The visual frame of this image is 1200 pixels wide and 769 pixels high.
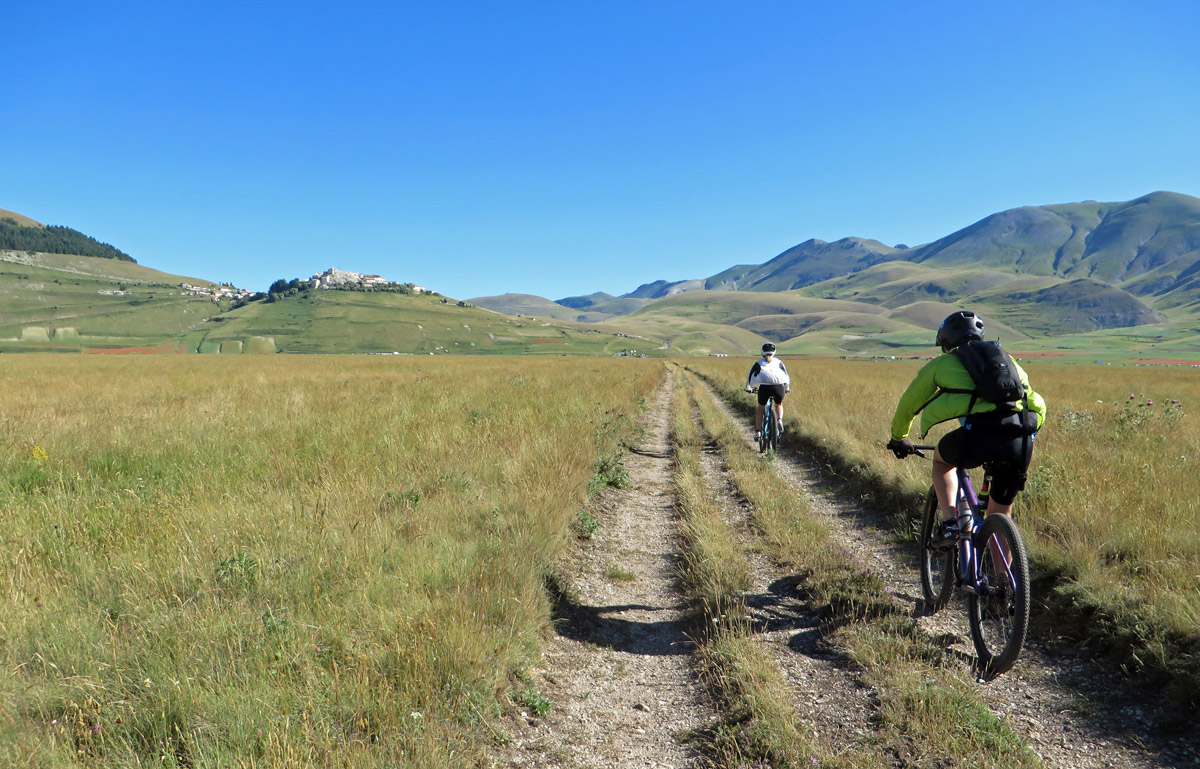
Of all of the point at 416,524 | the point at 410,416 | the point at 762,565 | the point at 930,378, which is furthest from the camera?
the point at 410,416

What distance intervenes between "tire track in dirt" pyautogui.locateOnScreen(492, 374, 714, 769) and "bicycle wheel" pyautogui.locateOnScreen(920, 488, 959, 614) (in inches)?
89.2

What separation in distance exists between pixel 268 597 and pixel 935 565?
5808mm

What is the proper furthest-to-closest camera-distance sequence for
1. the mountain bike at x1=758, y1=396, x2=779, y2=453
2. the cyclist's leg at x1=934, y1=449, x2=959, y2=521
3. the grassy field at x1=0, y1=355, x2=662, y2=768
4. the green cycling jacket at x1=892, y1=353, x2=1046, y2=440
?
the mountain bike at x1=758, y1=396, x2=779, y2=453
the cyclist's leg at x1=934, y1=449, x2=959, y2=521
the green cycling jacket at x1=892, y1=353, x2=1046, y2=440
the grassy field at x1=0, y1=355, x2=662, y2=768

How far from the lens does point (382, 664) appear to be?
3.29m

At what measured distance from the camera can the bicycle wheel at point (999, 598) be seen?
3639 millimetres

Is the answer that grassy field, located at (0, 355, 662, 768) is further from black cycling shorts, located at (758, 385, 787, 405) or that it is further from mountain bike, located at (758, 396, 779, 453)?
black cycling shorts, located at (758, 385, 787, 405)

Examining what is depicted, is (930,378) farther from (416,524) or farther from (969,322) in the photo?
(416,524)

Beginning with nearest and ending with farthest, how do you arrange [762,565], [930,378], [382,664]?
1. [382,664]
2. [930,378]
3. [762,565]

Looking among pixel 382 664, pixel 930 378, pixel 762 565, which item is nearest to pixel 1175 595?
pixel 930 378

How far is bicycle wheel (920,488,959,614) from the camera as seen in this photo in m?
4.68

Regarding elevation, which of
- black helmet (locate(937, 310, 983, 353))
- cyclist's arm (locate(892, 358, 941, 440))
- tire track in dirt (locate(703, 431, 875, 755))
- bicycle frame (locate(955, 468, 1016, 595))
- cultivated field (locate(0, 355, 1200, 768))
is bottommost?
tire track in dirt (locate(703, 431, 875, 755))

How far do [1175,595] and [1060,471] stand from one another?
13.7 feet

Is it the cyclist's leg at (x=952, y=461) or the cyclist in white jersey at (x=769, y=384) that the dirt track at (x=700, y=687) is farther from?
the cyclist in white jersey at (x=769, y=384)

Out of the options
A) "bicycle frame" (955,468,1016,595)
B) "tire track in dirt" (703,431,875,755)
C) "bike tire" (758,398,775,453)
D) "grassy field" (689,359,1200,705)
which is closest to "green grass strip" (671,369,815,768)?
"tire track in dirt" (703,431,875,755)
